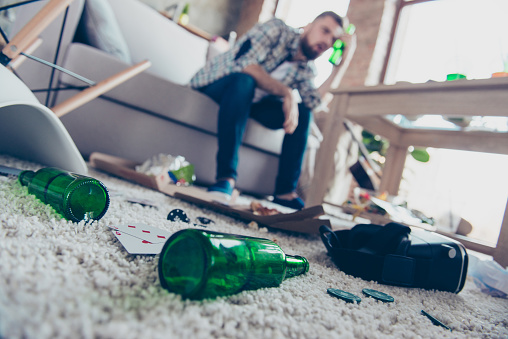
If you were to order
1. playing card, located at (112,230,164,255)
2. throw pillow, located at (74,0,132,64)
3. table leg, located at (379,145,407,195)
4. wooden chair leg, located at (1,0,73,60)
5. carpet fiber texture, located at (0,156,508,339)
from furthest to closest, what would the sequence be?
1. table leg, located at (379,145,407,195)
2. throw pillow, located at (74,0,132,64)
3. wooden chair leg, located at (1,0,73,60)
4. playing card, located at (112,230,164,255)
5. carpet fiber texture, located at (0,156,508,339)

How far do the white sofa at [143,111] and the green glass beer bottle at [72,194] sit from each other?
878mm

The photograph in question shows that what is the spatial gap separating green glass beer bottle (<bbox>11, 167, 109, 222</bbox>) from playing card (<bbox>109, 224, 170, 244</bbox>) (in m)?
0.06

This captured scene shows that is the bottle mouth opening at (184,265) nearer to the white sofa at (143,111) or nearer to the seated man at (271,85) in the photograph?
the seated man at (271,85)

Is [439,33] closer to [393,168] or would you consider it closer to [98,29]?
[393,168]

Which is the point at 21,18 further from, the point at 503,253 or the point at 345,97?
Answer: the point at 503,253

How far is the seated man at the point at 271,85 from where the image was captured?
1.36 m

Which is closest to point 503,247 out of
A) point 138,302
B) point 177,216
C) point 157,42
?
point 177,216

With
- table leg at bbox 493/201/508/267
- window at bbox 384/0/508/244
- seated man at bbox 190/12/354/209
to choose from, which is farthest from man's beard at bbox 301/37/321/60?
table leg at bbox 493/201/508/267

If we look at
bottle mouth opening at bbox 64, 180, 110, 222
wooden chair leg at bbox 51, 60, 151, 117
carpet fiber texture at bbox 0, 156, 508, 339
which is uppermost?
wooden chair leg at bbox 51, 60, 151, 117

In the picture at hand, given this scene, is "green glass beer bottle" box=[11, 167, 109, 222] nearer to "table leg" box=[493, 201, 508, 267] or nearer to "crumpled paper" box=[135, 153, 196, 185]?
"crumpled paper" box=[135, 153, 196, 185]

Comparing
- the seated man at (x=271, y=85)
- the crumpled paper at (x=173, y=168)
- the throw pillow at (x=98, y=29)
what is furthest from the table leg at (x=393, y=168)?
the throw pillow at (x=98, y=29)

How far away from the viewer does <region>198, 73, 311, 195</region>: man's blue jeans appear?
135 cm

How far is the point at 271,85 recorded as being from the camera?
1395 mm

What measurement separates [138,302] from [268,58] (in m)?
1.38
